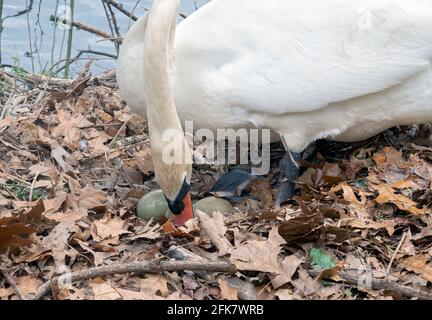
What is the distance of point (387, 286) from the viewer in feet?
13.7

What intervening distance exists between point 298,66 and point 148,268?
173 centimetres

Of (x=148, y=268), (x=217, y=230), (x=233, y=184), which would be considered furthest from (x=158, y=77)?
(x=148, y=268)

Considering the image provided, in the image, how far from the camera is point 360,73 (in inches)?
204

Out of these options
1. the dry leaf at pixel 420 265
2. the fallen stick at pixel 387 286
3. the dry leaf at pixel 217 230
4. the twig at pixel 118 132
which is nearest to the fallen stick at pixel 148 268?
the dry leaf at pixel 217 230

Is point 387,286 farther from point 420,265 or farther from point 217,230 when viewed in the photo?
point 217,230

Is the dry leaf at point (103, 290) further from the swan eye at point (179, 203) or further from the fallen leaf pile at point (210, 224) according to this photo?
the swan eye at point (179, 203)

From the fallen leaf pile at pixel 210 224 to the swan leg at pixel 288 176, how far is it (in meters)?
0.08

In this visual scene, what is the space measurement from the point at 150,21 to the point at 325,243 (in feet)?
5.53

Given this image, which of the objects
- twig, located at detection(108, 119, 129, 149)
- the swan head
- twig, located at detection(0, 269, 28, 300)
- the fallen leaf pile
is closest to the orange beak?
the swan head

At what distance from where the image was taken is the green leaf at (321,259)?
442 centimetres

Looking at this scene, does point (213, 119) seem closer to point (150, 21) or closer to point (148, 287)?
point (150, 21)

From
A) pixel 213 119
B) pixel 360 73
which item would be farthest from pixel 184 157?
pixel 360 73

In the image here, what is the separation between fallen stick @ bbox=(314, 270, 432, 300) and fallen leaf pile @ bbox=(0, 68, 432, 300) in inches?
0.6

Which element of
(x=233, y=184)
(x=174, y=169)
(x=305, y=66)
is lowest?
(x=233, y=184)
